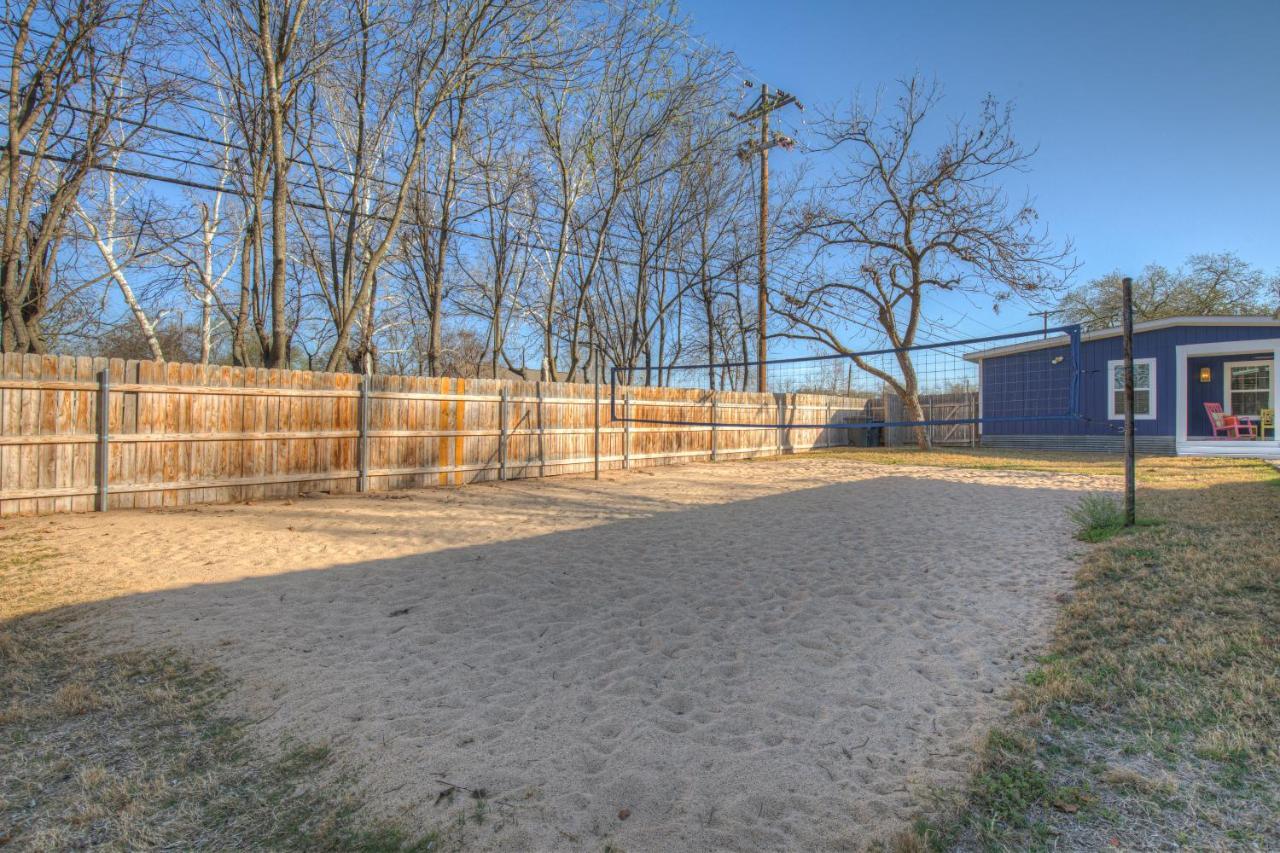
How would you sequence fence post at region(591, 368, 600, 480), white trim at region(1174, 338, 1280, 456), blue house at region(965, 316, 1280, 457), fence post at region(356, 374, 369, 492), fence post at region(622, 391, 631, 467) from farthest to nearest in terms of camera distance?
blue house at region(965, 316, 1280, 457) < white trim at region(1174, 338, 1280, 456) < fence post at region(622, 391, 631, 467) < fence post at region(591, 368, 600, 480) < fence post at region(356, 374, 369, 492)

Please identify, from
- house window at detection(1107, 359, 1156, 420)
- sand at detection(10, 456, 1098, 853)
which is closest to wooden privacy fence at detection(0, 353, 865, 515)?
sand at detection(10, 456, 1098, 853)

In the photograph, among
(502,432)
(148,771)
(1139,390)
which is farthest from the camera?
(1139,390)

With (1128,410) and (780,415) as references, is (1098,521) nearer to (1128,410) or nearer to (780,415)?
(1128,410)

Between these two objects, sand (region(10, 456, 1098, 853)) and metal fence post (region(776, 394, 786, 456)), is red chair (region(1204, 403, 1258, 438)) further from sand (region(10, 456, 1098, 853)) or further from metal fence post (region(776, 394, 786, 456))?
sand (region(10, 456, 1098, 853))

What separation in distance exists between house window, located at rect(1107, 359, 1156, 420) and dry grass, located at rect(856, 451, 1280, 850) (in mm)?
13178

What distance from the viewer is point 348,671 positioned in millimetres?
3229

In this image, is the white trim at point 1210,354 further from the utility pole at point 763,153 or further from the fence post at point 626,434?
the fence post at point 626,434

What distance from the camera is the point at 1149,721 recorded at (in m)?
2.55

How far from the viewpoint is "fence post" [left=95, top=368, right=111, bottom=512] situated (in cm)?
717

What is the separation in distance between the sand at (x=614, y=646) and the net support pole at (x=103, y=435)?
2.01 ft

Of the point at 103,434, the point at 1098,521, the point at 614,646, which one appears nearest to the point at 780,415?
the point at 1098,521

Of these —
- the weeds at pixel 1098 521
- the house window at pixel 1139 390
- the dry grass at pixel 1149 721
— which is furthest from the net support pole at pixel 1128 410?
the house window at pixel 1139 390

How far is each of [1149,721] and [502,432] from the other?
9.87m

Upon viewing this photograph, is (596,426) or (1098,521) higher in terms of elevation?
(596,426)
